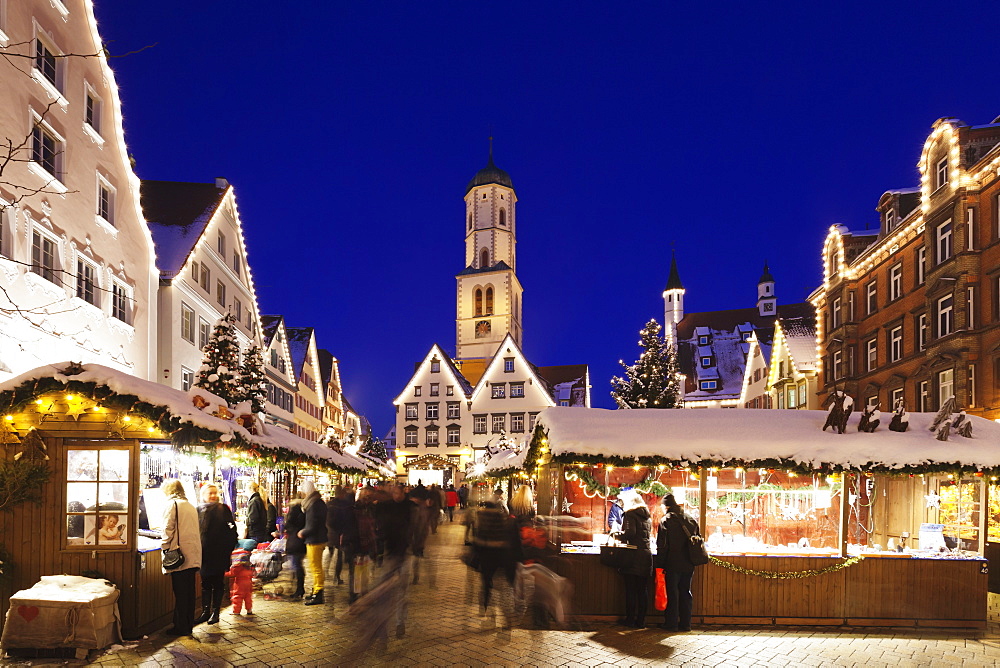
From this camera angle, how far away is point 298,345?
1954 inches

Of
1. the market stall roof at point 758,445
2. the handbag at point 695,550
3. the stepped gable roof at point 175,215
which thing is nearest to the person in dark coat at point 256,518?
the market stall roof at point 758,445

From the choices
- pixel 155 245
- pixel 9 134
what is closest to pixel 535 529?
pixel 9 134

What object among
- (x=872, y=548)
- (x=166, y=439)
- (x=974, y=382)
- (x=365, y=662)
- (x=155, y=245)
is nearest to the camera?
(x=365, y=662)

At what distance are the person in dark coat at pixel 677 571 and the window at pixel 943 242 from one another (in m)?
17.1

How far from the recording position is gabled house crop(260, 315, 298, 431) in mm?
38491

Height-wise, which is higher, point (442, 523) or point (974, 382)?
point (974, 382)

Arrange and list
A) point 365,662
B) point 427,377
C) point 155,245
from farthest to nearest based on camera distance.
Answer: point 427,377 → point 155,245 → point 365,662

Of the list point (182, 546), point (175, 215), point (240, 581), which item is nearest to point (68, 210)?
point (175, 215)

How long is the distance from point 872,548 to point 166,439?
33.5ft

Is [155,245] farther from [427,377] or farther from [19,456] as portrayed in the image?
[427,377]

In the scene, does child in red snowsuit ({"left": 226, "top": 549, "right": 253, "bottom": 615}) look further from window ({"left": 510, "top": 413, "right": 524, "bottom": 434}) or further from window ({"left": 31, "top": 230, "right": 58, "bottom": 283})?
window ({"left": 510, "top": 413, "right": 524, "bottom": 434})

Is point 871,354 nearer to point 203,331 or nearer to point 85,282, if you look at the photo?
point 203,331

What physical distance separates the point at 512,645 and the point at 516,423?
47183 mm

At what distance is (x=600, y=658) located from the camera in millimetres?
8469
